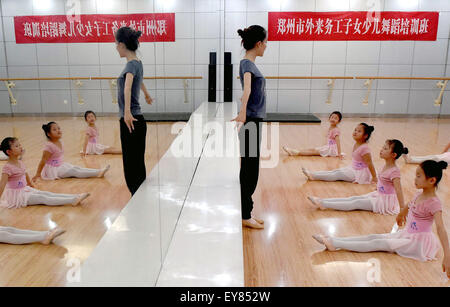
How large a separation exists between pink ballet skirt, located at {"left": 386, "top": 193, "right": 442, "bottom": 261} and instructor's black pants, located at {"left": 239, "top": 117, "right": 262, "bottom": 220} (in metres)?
1.07

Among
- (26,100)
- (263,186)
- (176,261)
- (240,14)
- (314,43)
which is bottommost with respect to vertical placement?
(263,186)

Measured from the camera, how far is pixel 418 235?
2.46m

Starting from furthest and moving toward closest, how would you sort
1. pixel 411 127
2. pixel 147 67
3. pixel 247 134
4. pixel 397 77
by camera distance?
pixel 397 77 < pixel 411 127 < pixel 247 134 < pixel 147 67

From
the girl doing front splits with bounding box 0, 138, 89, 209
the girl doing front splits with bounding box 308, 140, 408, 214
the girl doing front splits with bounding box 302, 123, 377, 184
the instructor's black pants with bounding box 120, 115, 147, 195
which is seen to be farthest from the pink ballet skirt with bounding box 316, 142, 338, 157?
the girl doing front splits with bounding box 0, 138, 89, 209

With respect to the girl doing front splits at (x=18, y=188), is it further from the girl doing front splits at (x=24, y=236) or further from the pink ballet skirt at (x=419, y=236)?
the pink ballet skirt at (x=419, y=236)

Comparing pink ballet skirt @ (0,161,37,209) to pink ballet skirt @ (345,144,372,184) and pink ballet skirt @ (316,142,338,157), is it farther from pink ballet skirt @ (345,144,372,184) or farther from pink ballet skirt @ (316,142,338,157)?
pink ballet skirt @ (316,142,338,157)

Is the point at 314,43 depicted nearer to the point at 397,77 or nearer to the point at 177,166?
the point at 397,77

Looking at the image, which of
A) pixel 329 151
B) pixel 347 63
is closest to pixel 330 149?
pixel 329 151

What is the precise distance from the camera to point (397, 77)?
28.6ft

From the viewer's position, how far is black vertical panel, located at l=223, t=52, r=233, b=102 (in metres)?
8.29

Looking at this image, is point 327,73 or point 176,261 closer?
point 176,261

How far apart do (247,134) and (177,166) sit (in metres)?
0.68
